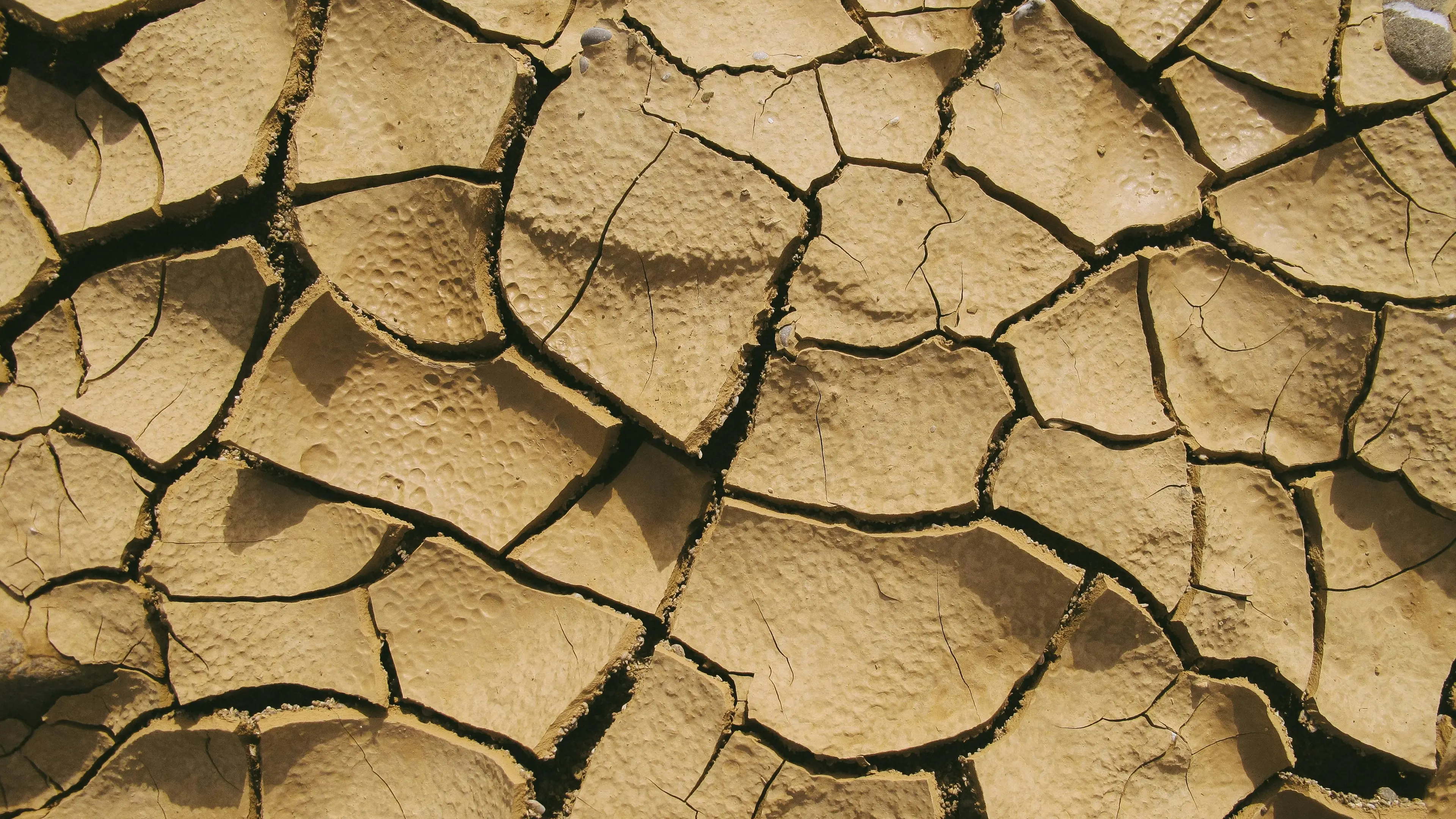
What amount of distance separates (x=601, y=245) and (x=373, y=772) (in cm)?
123

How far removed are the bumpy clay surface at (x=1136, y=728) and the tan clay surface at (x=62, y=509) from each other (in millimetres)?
1968

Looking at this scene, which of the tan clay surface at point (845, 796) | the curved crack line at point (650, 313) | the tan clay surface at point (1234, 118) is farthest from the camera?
the tan clay surface at point (1234, 118)

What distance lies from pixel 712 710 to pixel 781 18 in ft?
5.11

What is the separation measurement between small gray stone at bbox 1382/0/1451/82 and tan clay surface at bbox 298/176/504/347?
2.07m

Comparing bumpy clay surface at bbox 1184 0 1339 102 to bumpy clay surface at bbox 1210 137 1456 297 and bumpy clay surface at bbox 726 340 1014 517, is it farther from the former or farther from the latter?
bumpy clay surface at bbox 726 340 1014 517

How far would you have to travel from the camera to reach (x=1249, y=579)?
1791 millimetres

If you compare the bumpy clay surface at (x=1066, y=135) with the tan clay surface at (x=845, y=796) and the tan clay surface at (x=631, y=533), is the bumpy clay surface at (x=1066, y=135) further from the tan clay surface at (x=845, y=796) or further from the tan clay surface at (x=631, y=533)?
the tan clay surface at (x=845, y=796)

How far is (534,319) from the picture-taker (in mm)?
1779

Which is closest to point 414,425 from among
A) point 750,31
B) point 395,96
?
point 395,96

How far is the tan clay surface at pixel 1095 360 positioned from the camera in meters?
1.80

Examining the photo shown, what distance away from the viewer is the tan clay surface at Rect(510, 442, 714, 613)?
1782mm

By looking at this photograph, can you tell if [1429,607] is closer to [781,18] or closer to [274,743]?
[781,18]

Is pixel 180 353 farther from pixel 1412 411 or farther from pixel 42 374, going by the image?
pixel 1412 411

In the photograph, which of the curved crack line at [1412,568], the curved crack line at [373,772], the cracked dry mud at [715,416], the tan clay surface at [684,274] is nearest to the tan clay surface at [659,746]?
the cracked dry mud at [715,416]
